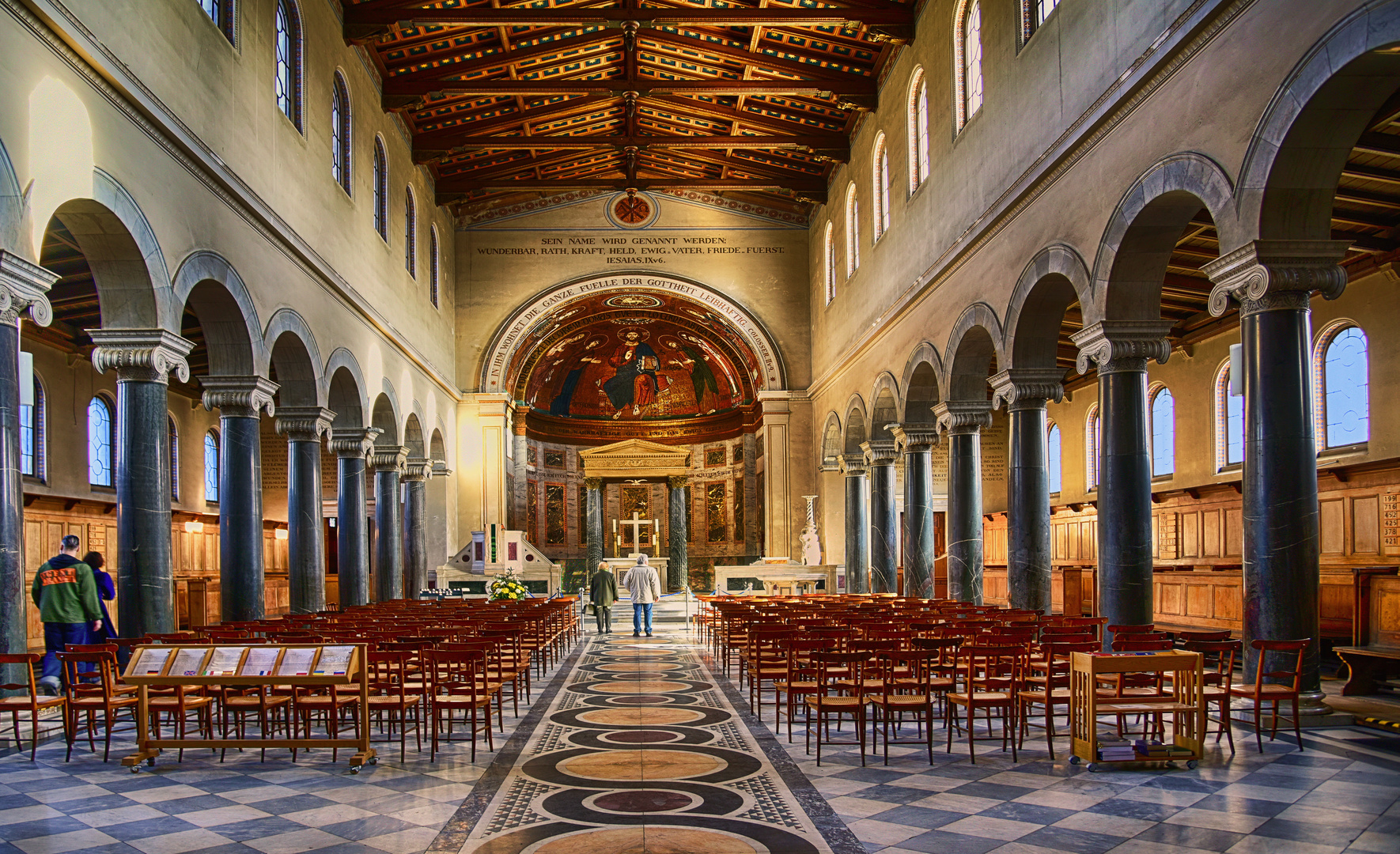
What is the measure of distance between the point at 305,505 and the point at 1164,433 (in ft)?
53.9

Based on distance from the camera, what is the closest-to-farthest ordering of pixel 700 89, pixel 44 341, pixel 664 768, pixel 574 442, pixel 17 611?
1. pixel 664 768
2. pixel 17 611
3. pixel 44 341
4. pixel 700 89
5. pixel 574 442

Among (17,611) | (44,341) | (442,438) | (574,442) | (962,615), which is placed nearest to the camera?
(17,611)

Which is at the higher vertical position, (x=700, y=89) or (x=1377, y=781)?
(x=700, y=89)

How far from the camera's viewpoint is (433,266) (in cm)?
2845

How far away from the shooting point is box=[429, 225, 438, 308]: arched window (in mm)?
27859

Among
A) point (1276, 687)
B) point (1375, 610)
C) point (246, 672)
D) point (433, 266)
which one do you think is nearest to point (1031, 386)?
point (1375, 610)

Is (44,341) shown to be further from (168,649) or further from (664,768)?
(664,768)

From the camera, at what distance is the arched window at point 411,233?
25.5 m

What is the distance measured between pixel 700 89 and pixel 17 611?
17419 millimetres

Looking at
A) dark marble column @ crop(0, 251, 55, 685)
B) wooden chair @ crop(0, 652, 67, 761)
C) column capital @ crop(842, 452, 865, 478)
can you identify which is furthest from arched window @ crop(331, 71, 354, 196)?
column capital @ crop(842, 452, 865, 478)

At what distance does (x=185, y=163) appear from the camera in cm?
1258

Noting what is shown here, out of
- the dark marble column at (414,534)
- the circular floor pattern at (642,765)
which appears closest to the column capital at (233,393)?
the circular floor pattern at (642,765)

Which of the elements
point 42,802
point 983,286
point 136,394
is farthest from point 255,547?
point 983,286

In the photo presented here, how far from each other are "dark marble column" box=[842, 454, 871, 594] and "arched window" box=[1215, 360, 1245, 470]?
8.36 meters
